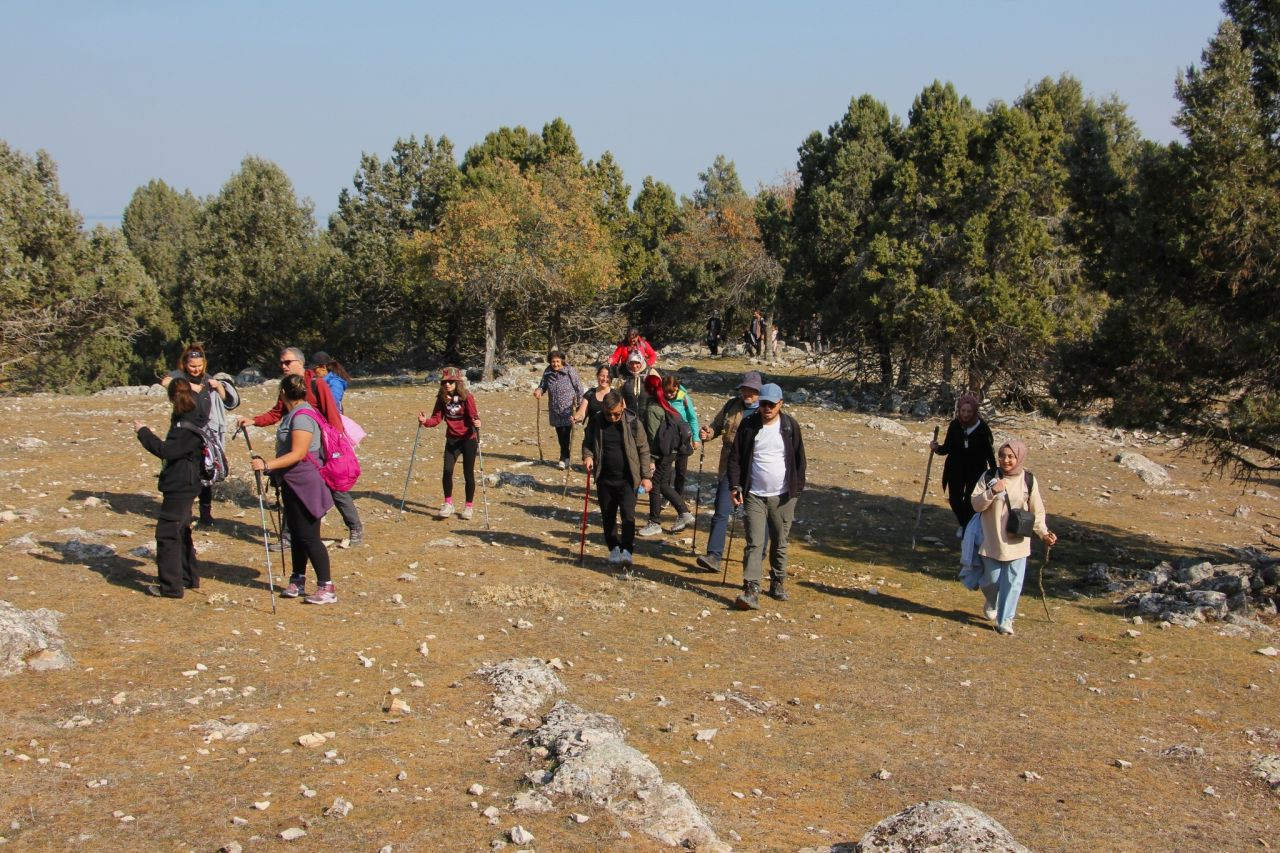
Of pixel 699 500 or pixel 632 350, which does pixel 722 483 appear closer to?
pixel 632 350

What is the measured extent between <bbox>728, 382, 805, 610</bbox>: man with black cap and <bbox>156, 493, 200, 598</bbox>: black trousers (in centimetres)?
548

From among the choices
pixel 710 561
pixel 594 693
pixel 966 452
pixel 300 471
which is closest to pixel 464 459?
pixel 710 561

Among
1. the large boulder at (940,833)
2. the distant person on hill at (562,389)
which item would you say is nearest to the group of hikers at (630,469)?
the distant person on hill at (562,389)

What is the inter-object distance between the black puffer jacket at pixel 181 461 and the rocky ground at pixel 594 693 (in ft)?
3.68

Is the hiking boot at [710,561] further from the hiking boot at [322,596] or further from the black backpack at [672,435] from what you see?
the hiking boot at [322,596]

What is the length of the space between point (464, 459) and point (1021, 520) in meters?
7.03

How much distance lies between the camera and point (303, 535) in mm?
10047

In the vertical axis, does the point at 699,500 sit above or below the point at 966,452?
below

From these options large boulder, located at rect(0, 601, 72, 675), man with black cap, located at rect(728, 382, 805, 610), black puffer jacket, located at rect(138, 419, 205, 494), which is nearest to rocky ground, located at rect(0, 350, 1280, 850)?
large boulder, located at rect(0, 601, 72, 675)

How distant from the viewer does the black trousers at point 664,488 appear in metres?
14.3

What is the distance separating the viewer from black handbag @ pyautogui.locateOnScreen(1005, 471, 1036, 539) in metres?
10.7

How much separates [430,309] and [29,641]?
37978 millimetres

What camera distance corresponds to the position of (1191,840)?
6.79 metres

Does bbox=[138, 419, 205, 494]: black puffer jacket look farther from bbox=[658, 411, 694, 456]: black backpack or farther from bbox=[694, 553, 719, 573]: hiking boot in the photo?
bbox=[658, 411, 694, 456]: black backpack
